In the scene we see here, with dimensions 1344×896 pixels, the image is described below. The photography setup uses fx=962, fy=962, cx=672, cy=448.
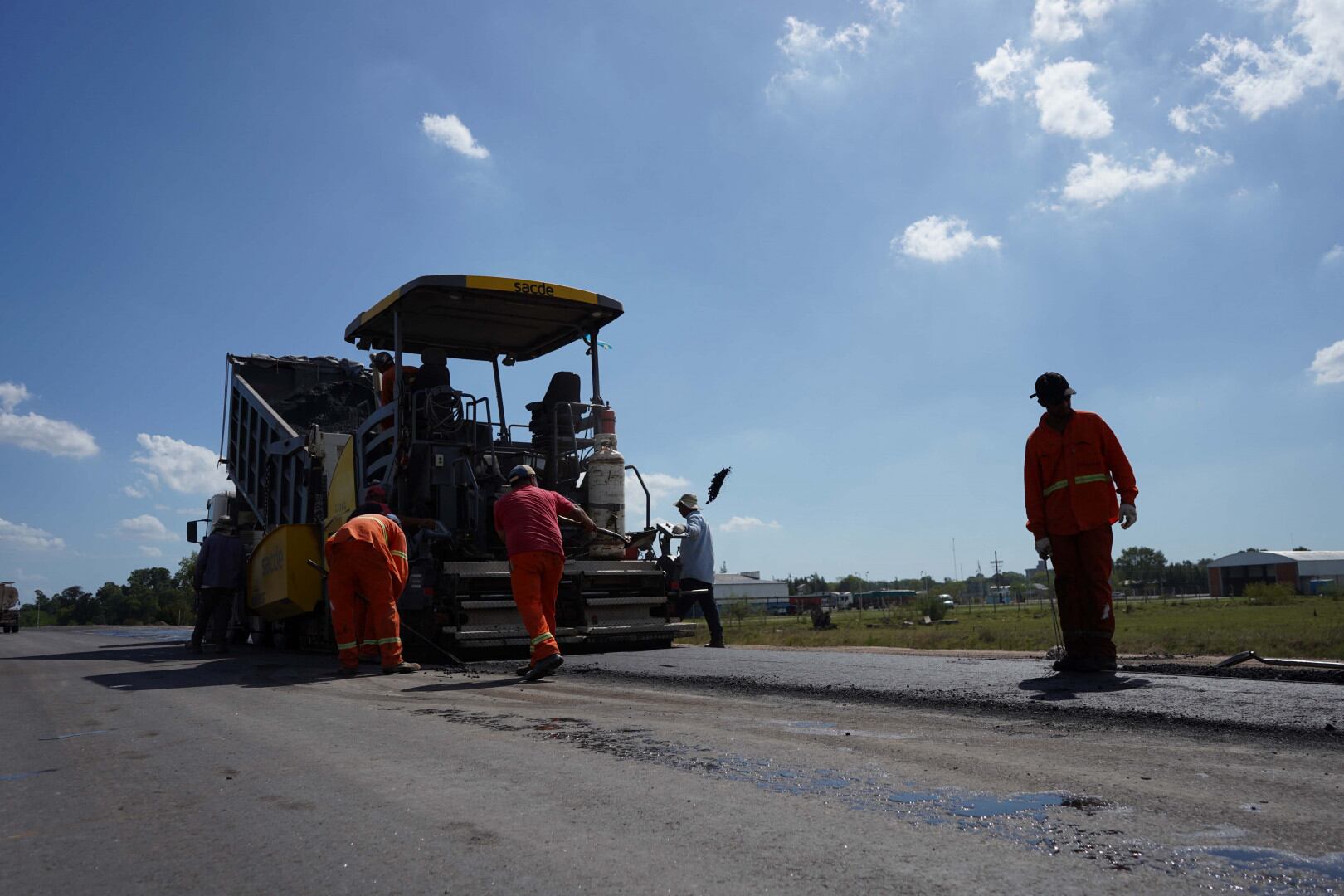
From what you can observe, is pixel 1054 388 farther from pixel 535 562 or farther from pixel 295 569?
pixel 295 569

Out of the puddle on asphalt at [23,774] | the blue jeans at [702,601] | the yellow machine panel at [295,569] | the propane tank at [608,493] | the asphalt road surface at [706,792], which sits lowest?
the puddle on asphalt at [23,774]

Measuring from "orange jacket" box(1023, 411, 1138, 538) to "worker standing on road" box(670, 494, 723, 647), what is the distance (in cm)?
436

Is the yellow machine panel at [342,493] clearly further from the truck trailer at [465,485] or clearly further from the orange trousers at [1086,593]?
the orange trousers at [1086,593]

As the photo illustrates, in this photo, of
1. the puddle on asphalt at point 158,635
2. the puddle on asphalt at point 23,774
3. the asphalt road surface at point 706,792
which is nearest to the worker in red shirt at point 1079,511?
the asphalt road surface at point 706,792

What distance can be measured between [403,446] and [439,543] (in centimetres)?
104

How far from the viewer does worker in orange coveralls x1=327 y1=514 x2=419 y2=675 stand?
7461mm

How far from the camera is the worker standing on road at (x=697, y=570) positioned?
31.7 ft

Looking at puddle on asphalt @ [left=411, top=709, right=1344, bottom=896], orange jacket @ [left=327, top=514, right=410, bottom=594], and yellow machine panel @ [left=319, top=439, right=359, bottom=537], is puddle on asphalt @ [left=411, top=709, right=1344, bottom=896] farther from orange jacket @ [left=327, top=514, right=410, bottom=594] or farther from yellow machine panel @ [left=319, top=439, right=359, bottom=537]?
yellow machine panel @ [left=319, top=439, right=359, bottom=537]

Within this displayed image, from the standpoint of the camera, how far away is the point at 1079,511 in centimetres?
551

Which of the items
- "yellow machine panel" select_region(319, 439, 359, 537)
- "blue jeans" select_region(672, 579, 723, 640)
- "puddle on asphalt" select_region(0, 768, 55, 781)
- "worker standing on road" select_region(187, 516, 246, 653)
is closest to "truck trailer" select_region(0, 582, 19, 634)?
"worker standing on road" select_region(187, 516, 246, 653)

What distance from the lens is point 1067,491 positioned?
220 inches

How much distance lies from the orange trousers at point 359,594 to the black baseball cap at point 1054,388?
196 inches

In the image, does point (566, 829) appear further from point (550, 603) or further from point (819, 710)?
point (550, 603)

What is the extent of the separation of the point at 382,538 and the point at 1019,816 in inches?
238
